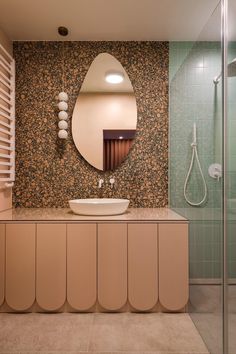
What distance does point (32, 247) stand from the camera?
2102 millimetres

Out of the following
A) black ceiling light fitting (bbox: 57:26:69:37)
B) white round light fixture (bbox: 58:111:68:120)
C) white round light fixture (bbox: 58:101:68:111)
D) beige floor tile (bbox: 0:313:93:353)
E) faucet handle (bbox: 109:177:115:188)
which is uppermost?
black ceiling light fitting (bbox: 57:26:69:37)

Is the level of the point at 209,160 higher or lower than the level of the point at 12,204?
higher

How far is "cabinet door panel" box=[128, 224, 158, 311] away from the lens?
2.08m

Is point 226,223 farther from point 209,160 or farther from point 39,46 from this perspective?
point 39,46

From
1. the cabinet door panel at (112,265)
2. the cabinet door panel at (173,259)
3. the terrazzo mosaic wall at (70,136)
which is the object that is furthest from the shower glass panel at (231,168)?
the terrazzo mosaic wall at (70,136)

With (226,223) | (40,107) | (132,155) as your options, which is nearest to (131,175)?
(132,155)

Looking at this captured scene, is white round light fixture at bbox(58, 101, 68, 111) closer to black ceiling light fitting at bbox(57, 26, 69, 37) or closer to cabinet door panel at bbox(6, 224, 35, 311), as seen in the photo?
black ceiling light fitting at bbox(57, 26, 69, 37)

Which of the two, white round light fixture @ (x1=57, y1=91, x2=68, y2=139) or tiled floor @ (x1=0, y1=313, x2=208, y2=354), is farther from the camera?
white round light fixture @ (x1=57, y1=91, x2=68, y2=139)

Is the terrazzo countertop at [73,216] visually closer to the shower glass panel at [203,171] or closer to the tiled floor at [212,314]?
the shower glass panel at [203,171]

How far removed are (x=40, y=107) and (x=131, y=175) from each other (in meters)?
1.10

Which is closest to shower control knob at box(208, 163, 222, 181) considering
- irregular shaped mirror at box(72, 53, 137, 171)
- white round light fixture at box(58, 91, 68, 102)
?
irregular shaped mirror at box(72, 53, 137, 171)

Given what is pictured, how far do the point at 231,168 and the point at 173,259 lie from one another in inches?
37.9

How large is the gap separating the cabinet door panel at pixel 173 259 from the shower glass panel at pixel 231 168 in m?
0.67

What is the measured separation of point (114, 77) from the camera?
268cm
